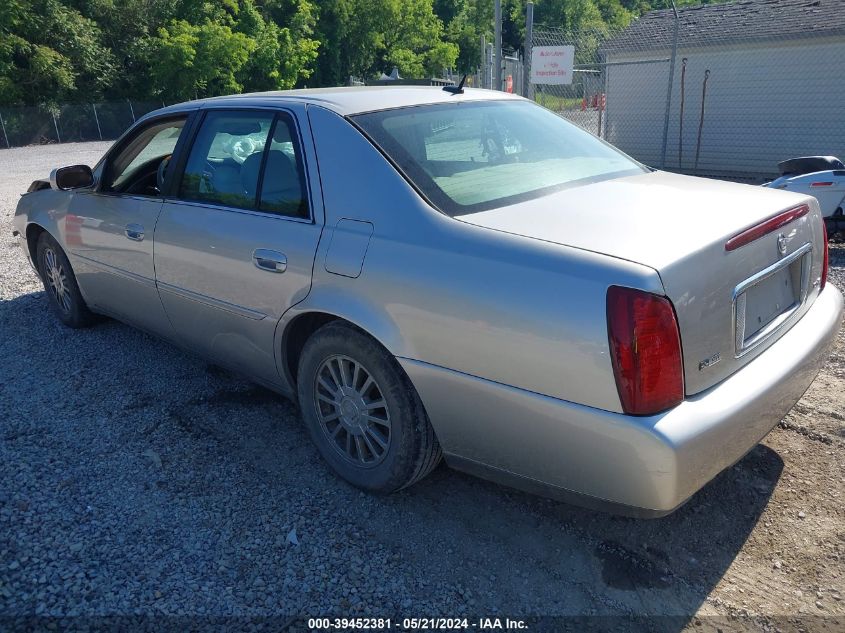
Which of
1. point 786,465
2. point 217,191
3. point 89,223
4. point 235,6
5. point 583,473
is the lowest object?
point 786,465

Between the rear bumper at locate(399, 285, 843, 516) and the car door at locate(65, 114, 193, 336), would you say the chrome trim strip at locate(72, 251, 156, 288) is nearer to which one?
the car door at locate(65, 114, 193, 336)

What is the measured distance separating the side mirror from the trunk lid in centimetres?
321

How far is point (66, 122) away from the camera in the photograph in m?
32.7

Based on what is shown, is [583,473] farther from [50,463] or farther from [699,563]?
[50,463]

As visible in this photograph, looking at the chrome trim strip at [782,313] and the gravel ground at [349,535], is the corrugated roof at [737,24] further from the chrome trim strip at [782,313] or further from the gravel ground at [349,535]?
the chrome trim strip at [782,313]

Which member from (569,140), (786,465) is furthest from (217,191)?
(786,465)

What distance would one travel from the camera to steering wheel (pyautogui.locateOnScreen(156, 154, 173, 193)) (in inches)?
167

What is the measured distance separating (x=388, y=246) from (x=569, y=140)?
56.2 inches

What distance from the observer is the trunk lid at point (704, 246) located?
2.39m

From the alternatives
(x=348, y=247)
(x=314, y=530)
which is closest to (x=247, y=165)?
(x=348, y=247)

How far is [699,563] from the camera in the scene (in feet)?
8.96

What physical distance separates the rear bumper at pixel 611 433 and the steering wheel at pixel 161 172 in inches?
89.5

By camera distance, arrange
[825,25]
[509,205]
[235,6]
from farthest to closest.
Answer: [235,6]
[825,25]
[509,205]

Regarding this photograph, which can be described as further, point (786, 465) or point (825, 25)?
point (825, 25)
